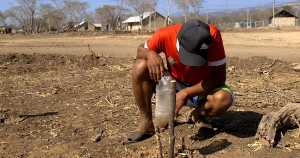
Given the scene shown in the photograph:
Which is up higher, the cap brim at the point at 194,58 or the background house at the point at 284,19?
the background house at the point at 284,19

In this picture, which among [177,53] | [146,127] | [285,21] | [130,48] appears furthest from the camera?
[285,21]

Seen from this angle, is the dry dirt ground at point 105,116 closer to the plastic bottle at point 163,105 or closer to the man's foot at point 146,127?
the man's foot at point 146,127

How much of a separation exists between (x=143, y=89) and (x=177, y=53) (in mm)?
464

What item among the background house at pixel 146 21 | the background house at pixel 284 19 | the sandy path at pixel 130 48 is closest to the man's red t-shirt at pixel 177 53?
the sandy path at pixel 130 48

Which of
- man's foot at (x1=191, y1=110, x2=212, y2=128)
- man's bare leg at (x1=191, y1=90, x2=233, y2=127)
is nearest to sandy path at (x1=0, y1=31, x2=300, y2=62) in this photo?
man's foot at (x1=191, y1=110, x2=212, y2=128)

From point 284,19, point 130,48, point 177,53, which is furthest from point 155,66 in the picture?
point 284,19

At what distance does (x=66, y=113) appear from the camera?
376 centimetres

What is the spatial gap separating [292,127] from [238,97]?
1286 mm

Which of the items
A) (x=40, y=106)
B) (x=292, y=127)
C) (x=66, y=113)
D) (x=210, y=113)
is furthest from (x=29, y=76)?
(x=292, y=127)

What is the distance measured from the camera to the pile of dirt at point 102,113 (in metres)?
2.74

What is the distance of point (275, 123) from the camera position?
2783mm

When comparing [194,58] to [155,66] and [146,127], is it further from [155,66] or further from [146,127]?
[146,127]

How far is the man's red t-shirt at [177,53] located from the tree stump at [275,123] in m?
0.62

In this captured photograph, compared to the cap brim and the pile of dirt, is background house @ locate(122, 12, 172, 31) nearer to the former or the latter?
the pile of dirt
